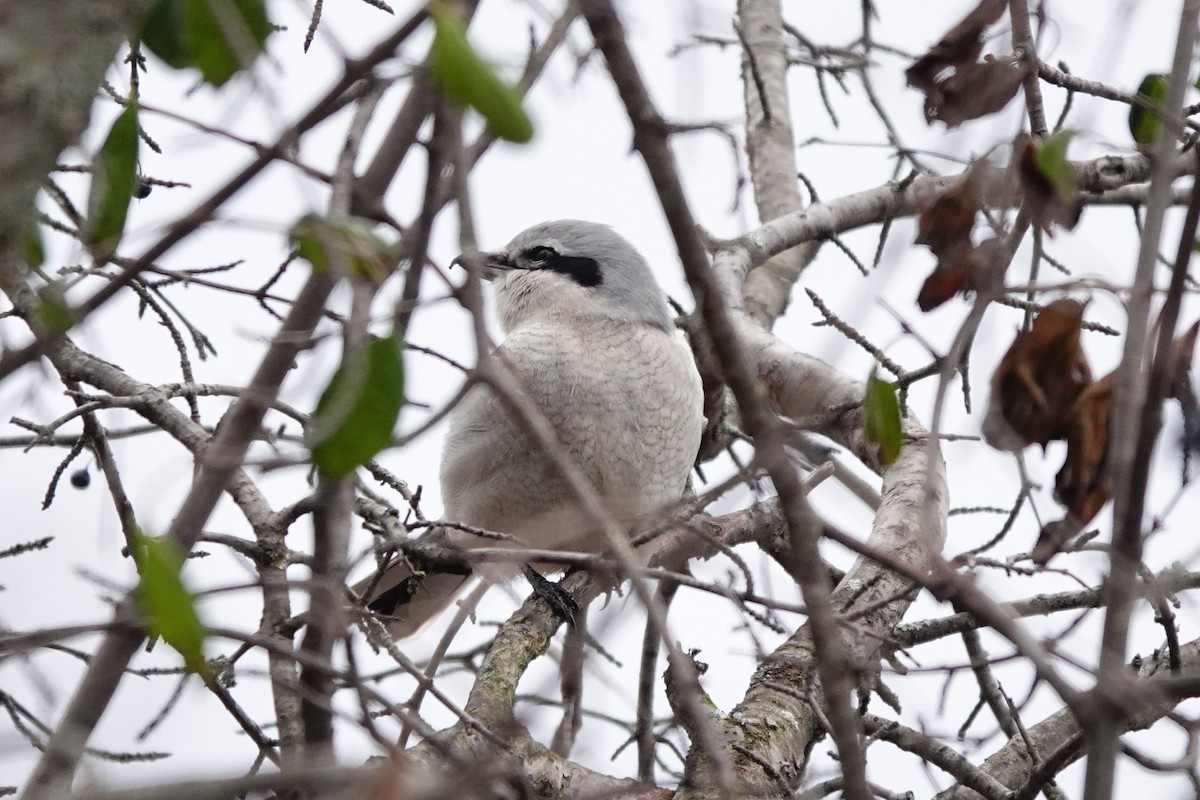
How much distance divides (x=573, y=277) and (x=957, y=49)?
A: 110 inches

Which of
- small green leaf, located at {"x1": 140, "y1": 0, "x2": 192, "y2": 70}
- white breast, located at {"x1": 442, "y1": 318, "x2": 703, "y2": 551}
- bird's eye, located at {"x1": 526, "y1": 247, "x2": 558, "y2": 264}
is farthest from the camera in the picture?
bird's eye, located at {"x1": 526, "y1": 247, "x2": 558, "y2": 264}

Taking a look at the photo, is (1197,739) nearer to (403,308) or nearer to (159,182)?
(403,308)

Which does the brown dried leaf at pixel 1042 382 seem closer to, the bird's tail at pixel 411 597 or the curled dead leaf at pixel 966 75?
the curled dead leaf at pixel 966 75

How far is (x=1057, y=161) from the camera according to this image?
1.61 m

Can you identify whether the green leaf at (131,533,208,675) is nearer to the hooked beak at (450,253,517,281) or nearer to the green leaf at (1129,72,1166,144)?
the green leaf at (1129,72,1166,144)

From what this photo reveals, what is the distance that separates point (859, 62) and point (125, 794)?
459 centimetres

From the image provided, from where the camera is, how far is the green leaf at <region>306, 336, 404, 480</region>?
3.92 ft

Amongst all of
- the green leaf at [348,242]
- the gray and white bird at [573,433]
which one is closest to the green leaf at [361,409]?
the green leaf at [348,242]

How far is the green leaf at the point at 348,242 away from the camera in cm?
114

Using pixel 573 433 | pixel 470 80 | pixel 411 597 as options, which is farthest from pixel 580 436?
pixel 470 80

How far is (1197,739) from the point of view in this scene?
1.71 meters

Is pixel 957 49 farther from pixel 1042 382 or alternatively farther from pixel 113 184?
pixel 113 184

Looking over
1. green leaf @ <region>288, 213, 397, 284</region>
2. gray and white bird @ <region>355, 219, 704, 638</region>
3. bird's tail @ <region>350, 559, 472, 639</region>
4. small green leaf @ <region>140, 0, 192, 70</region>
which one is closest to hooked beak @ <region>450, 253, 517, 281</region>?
gray and white bird @ <region>355, 219, 704, 638</region>

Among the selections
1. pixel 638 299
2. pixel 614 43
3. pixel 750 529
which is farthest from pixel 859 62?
pixel 614 43
